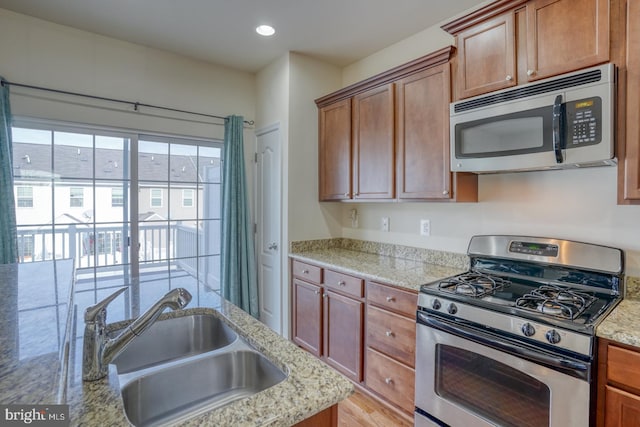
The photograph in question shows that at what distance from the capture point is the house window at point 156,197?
3.11 meters

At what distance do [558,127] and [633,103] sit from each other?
269 mm

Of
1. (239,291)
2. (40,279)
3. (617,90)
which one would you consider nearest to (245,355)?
(40,279)

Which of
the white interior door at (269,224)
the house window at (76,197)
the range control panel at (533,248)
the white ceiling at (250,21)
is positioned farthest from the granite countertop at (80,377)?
the white ceiling at (250,21)

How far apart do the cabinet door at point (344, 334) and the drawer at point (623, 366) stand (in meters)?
1.32

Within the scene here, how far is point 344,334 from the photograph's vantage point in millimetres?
2465

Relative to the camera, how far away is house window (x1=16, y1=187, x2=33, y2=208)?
250 cm

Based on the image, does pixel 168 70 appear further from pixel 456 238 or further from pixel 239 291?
pixel 456 238

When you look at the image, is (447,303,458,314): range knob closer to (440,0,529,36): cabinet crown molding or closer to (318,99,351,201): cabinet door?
(318,99,351,201): cabinet door

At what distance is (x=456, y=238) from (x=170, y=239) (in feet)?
8.41

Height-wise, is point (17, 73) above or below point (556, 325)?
above

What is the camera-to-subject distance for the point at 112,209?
2.91m

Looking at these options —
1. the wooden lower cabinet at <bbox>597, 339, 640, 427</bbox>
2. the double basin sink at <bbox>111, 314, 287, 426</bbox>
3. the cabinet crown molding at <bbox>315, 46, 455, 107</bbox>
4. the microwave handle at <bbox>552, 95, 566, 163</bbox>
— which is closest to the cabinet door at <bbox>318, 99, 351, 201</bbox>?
the cabinet crown molding at <bbox>315, 46, 455, 107</bbox>

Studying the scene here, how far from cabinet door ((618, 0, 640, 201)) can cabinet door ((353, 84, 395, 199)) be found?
1.32 m

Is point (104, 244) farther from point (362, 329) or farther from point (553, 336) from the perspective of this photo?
point (553, 336)
